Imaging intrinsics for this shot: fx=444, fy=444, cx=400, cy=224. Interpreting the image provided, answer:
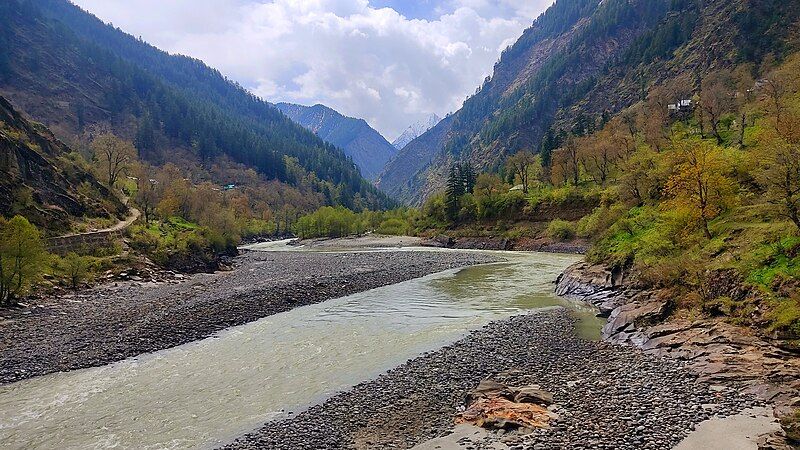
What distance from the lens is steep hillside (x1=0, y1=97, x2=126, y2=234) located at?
5069cm

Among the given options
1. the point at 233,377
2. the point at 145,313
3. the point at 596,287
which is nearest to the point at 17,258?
the point at 145,313

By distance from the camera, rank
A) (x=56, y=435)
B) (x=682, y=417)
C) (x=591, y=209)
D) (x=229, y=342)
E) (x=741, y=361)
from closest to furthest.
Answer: (x=682, y=417) → (x=56, y=435) → (x=741, y=361) → (x=229, y=342) → (x=591, y=209)

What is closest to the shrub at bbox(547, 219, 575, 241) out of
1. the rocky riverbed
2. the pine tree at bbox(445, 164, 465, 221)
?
the pine tree at bbox(445, 164, 465, 221)

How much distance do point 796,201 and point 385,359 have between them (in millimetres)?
23680

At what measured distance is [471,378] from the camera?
66.2 feet

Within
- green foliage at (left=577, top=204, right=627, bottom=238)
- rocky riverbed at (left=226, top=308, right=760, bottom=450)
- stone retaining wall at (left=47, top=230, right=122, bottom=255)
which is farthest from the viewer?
green foliage at (left=577, top=204, right=627, bottom=238)

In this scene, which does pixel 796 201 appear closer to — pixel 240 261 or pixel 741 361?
pixel 741 361

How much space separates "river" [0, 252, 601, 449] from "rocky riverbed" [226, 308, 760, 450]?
183cm

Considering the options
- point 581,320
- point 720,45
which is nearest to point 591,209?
point 581,320

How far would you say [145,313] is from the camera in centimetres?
3347

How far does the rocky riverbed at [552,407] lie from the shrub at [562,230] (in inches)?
2551

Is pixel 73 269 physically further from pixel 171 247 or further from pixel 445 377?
pixel 445 377

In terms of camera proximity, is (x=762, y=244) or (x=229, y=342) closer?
(x=762, y=244)

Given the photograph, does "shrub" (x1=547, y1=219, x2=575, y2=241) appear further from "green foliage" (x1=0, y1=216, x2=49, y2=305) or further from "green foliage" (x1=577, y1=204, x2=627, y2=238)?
"green foliage" (x1=0, y1=216, x2=49, y2=305)
